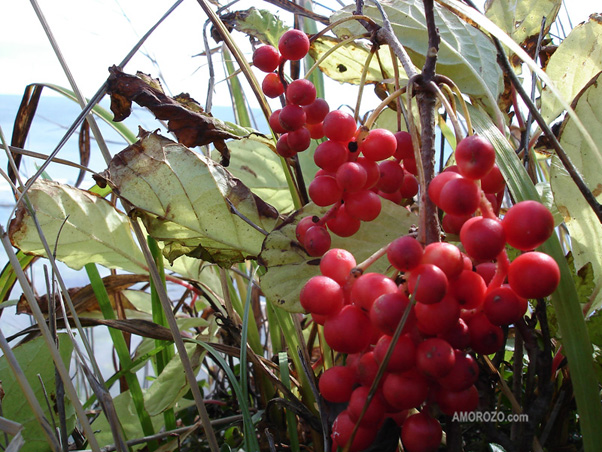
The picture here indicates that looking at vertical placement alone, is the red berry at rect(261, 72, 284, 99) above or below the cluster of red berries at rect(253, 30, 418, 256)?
above

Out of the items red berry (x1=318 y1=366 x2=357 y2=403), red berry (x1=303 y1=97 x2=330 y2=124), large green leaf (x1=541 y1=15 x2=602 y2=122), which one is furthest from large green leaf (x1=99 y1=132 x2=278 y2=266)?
large green leaf (x1=541 y1=15 x2=602 y2=122)

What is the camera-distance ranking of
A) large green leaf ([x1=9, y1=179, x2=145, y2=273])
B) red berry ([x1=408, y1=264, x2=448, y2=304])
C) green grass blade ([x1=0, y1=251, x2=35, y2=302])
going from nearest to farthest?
red berry ([x1=408, y1=264, x2=448, y2=304]) → large green leaf ([x1=9, y1=179, x2=145, y2=273]) → green grass blade ([x1=0, y1=251, x2=35, y2=302])

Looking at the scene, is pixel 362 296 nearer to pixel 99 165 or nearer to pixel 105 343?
pixel 105 343

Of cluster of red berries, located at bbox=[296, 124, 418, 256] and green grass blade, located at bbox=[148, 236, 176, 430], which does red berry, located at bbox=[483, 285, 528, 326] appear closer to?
cluster of red berries, located at bbox=[296, 124, 418, 256]

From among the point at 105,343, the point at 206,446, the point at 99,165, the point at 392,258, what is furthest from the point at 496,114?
the point at 99,165

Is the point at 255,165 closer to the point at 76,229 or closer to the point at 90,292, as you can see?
the point at 76,229

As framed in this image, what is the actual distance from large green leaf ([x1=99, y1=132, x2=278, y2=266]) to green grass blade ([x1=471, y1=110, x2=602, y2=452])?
0.25 metres

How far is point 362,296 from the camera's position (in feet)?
0.94

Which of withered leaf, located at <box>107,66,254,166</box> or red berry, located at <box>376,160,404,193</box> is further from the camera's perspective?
withered leaf, located at <box>107,66,254,166</box>

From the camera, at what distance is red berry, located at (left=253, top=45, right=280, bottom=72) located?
1.46 ft

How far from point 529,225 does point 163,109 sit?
0.37m

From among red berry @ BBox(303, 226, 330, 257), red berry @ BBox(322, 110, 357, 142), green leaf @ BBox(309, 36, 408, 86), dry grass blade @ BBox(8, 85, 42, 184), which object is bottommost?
red berry @ BBox(303, 226, 330, 257)

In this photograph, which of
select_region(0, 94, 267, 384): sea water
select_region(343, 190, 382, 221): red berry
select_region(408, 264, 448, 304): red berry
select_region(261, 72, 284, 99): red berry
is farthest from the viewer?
select_region(0, 94, 267, 384): sea water

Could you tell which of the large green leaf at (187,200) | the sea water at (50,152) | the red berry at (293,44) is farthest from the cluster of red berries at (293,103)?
the sea water at (50,152)
